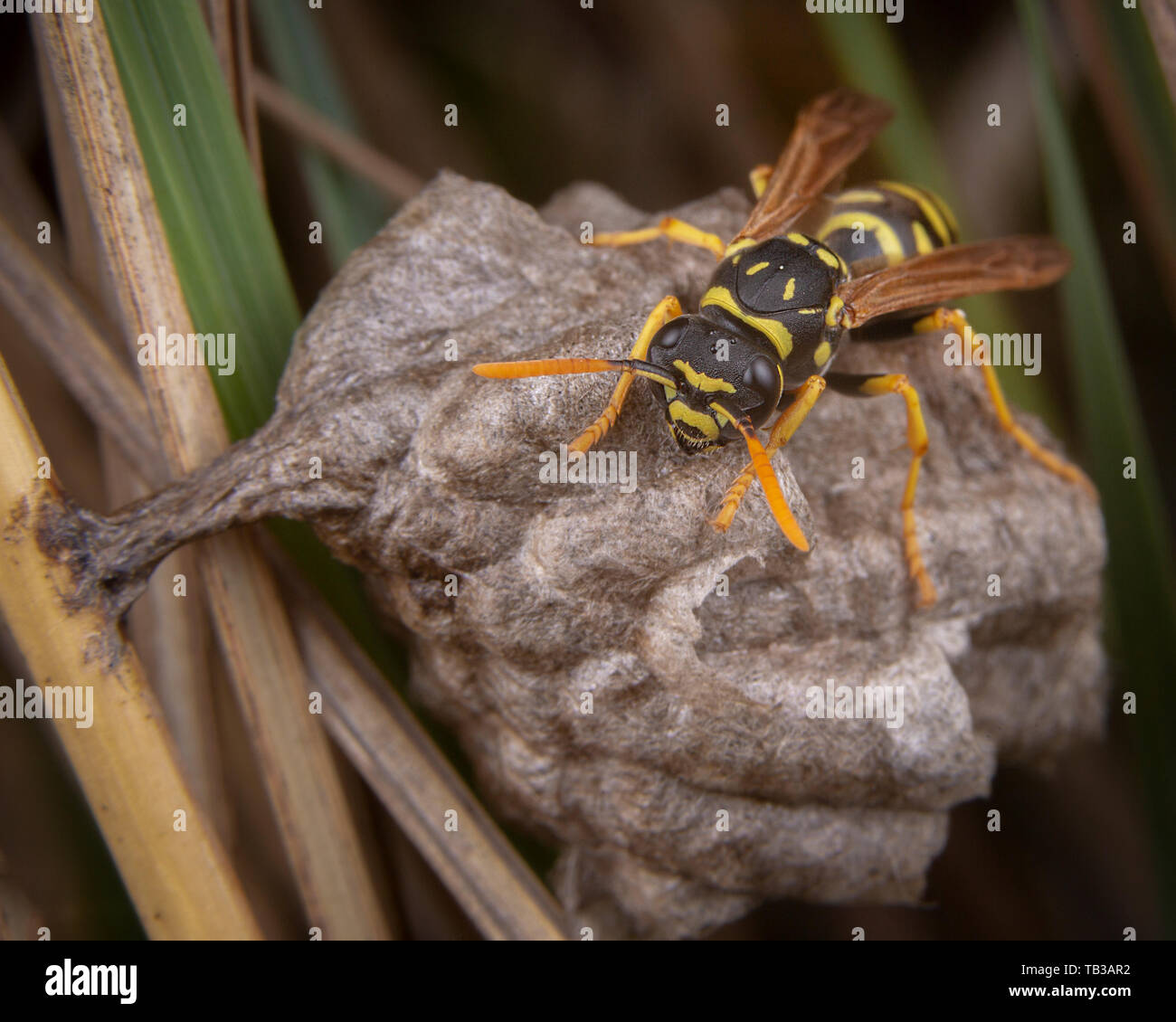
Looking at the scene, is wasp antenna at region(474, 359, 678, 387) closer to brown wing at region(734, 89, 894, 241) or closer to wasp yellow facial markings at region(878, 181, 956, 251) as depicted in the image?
brown wing at region(734, 89, 894, 241)

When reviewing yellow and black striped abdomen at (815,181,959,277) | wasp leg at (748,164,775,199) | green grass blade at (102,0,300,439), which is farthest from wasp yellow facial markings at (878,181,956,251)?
green grass blade at (102,0,300,439)

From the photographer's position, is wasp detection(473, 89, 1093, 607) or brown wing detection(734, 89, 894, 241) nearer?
wasp detection(473, 89, 1093, 607)

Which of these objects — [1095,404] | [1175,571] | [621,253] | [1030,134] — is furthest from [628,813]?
[1030,134]

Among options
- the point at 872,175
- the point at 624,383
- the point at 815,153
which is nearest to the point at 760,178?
the point at 815,153

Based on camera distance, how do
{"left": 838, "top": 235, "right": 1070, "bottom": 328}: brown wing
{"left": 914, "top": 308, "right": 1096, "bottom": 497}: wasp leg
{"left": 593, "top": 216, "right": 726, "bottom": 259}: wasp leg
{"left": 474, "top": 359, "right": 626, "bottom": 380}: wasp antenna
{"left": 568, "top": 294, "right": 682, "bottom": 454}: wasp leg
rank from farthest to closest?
{"left": 914, "top": 308, "right": 1096, "bottom": 497}: wasp leg
{"left": 593, "top": 216, "right": 726, "bottom": 259}: wasp leg
{"left": 838, "top": 235, "right": 1070, "bottom": 328}: brown wing
{"left": 568, "top": 294, "right": 682, "bottom": 454}: wasp leg
{"left": 474, "top": 359, "right": 626, "bottom": 380}: wasp antenna

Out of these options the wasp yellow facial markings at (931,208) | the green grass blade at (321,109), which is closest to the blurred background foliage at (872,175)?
the green grass blade at (321,109)

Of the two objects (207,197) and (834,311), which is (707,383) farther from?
(207,197)

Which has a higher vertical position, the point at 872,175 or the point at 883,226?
the point at 872,175
